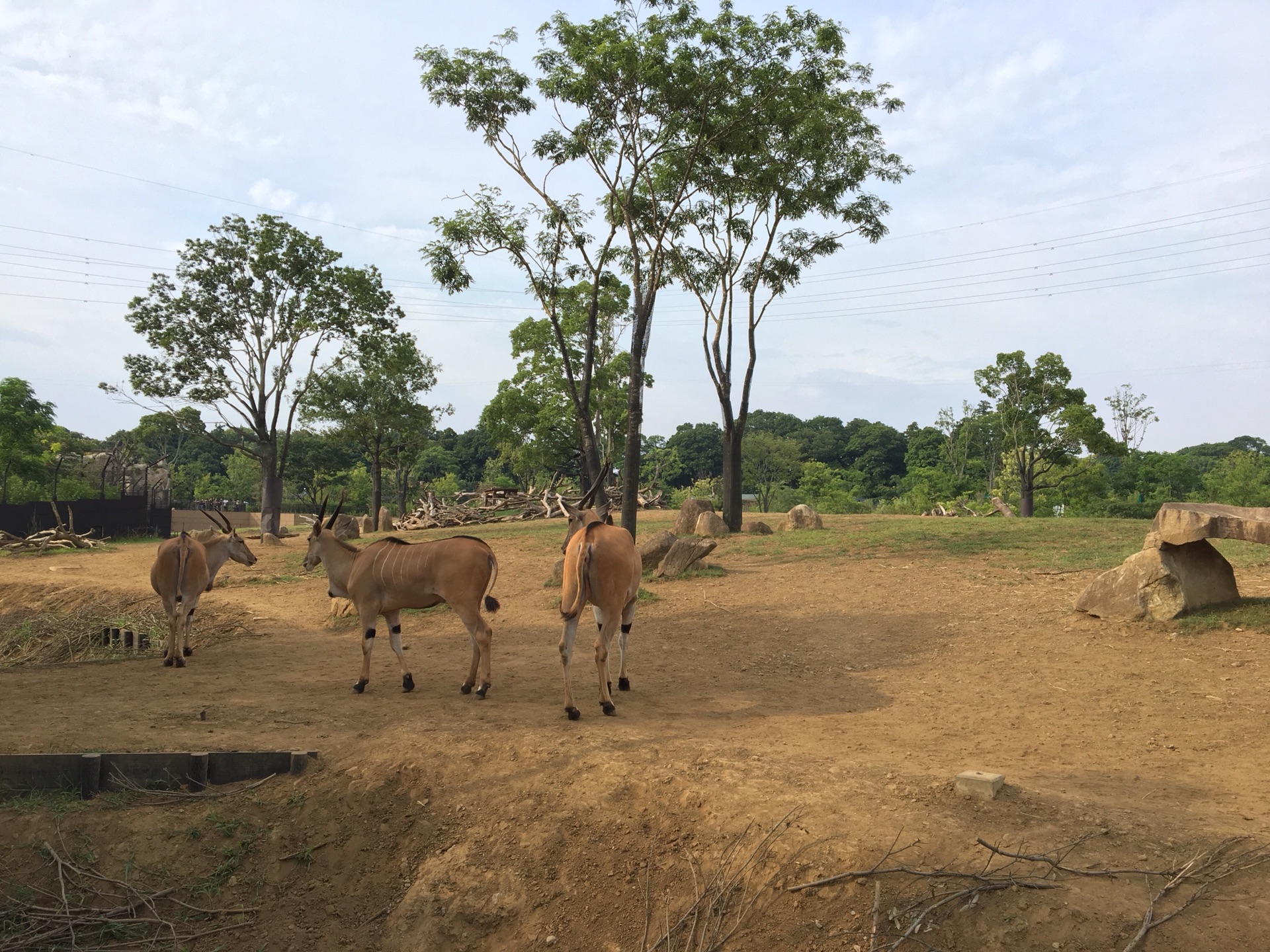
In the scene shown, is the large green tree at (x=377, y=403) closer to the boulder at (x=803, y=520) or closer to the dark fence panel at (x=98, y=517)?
the dark fence panel at (x=98, y=517)

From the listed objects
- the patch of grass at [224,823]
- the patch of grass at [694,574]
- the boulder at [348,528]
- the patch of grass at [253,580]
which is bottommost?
the patch of grass at [224,823]

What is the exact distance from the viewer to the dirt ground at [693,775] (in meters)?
4.37

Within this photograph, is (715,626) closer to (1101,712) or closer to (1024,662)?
(1024,662)

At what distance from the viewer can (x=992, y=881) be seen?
409 centimetres

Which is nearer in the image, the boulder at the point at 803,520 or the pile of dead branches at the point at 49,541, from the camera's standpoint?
the boulder at the point at 803,520

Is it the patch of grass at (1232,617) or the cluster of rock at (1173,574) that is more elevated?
the cluster of rock at (1173,574)

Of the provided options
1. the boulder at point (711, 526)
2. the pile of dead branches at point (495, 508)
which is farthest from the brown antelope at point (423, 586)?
the pile of dead branches at point (495, 508)

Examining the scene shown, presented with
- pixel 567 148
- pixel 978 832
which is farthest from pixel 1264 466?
pixel 978 832

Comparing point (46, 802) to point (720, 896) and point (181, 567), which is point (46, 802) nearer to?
point (720, 896)

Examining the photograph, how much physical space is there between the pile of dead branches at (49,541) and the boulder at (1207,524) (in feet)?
85.3

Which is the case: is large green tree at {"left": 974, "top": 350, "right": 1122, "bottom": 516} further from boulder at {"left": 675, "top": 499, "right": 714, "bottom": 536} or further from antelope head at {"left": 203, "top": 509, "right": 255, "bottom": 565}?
antelope head at {"left": 203, "top": 509, "right": 255, "bottom": 565}

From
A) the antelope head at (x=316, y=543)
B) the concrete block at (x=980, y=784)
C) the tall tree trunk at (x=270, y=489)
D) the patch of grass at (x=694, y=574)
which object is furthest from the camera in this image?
the tall tree trunk at (x=270, y=489)

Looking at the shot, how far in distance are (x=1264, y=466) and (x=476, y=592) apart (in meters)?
40.9

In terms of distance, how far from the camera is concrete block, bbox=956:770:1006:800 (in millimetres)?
4836
